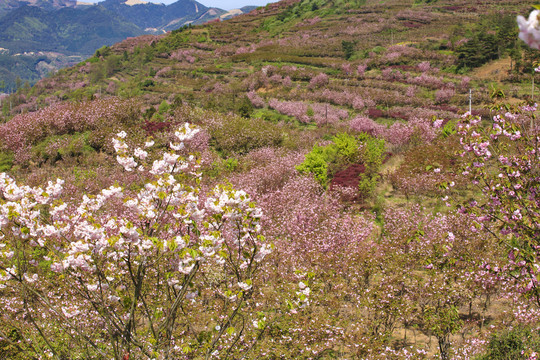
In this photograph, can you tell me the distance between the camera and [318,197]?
11.7 metres

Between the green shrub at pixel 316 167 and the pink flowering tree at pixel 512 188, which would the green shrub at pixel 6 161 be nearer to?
the green shrub at pixel 316 167

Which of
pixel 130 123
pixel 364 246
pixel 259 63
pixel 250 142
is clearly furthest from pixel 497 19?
pixel 364 246

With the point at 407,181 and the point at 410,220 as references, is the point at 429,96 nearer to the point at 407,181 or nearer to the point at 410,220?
the point at 407,181

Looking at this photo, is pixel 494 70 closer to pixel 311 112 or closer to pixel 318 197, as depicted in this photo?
pixel 311 112

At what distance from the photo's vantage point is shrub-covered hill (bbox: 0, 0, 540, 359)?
4.50m

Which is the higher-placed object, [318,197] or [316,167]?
[316,167]

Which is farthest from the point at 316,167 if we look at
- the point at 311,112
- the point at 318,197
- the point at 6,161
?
the point at 6,161

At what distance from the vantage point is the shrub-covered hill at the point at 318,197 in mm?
4500

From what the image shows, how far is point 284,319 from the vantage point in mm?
6602

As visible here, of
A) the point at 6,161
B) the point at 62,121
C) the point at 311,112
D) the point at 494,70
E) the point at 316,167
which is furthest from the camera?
the point at 494,70

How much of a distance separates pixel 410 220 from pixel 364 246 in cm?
245

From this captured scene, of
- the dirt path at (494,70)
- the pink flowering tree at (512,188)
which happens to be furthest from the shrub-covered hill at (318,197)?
the dirt path at (494,70)

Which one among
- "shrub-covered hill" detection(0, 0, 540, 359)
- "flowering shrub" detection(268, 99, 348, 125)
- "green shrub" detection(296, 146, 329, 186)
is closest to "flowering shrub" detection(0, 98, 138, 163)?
"shrub-covered hill" detection(0, 0, 540, 359)

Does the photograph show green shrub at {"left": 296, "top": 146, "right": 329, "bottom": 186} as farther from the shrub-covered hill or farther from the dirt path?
the dirt path
